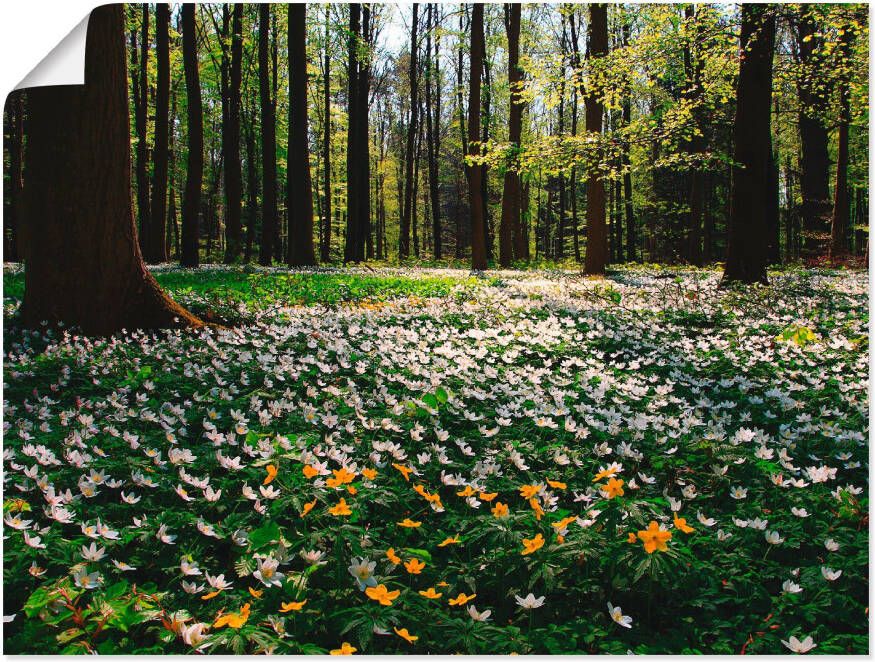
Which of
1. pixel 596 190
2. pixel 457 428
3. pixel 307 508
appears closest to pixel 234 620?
pixel 307 508

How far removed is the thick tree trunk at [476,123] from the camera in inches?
567

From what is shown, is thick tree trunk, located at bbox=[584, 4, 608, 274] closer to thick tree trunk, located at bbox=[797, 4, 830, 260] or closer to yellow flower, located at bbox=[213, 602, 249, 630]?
thick tree trunk, located at bbox=[797, 4, 830, 260]

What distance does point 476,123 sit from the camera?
15.0 meters

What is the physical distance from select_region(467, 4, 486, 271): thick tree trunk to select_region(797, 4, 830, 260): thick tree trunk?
7003 millimetres

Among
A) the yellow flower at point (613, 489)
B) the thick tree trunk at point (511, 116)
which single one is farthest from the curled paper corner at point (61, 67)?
the thick tree trunk at point (511, 116)

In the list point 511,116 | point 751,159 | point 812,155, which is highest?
point 511,116

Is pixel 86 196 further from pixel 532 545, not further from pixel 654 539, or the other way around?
pixel 654 539

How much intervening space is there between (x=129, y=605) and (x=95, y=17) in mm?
4832

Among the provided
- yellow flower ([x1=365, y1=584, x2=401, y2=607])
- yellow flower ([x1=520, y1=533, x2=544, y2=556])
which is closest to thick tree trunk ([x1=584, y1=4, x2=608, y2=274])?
yellow flower ([x1=520, y1=533, x2=544, y2=556])

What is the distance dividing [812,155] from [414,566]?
12219mm

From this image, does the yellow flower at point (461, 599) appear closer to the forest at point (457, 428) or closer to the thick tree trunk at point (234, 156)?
the forest at point (457, 428)

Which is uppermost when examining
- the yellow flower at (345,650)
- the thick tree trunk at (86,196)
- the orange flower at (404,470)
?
the thick tree trunk at (86,196)

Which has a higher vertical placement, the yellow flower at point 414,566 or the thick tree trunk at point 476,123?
the thick tree trunk at point 476,123

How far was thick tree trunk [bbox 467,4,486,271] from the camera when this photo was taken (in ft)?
47.3
